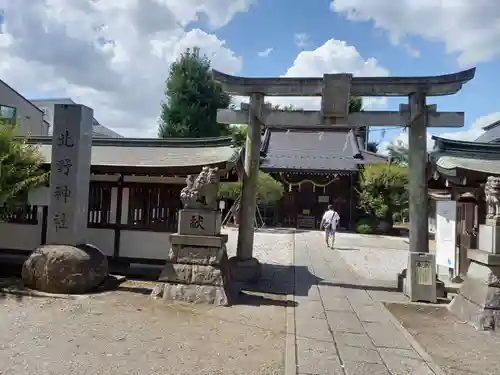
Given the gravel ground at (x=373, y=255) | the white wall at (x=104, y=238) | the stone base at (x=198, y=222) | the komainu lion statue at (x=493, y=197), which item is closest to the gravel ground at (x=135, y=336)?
the stone base at (x=198, y=222)

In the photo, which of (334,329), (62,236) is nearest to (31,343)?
(62,236)

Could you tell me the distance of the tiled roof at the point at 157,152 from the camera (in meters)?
9.48

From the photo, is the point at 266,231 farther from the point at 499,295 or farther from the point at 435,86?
the point at 499,295

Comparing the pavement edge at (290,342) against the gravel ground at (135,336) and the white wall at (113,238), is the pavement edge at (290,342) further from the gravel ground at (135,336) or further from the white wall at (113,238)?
the white wall at (113,238)

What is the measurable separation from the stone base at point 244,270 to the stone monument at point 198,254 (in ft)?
5.22

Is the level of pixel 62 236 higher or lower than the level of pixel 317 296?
higher

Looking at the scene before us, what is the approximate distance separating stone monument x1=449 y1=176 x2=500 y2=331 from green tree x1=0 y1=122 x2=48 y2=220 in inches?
380

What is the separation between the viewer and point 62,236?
7836mm

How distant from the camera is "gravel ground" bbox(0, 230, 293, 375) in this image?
4.48 metres

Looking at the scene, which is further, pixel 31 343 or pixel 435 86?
pixel 435 86

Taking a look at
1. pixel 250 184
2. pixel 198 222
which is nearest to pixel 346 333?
pixel 198 222

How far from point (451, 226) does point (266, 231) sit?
43.3ft

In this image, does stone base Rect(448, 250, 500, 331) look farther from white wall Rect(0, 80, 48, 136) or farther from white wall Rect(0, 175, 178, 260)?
white wall Rect(0, 80, 48, 136)

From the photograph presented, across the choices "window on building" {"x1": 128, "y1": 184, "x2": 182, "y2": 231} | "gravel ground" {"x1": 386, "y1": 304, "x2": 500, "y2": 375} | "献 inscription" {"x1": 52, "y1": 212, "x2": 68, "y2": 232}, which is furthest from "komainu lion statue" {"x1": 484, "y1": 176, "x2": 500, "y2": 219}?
"献 inscription" {"x1": 52, "y1": 212, "x2": 68, "y2": 232}
